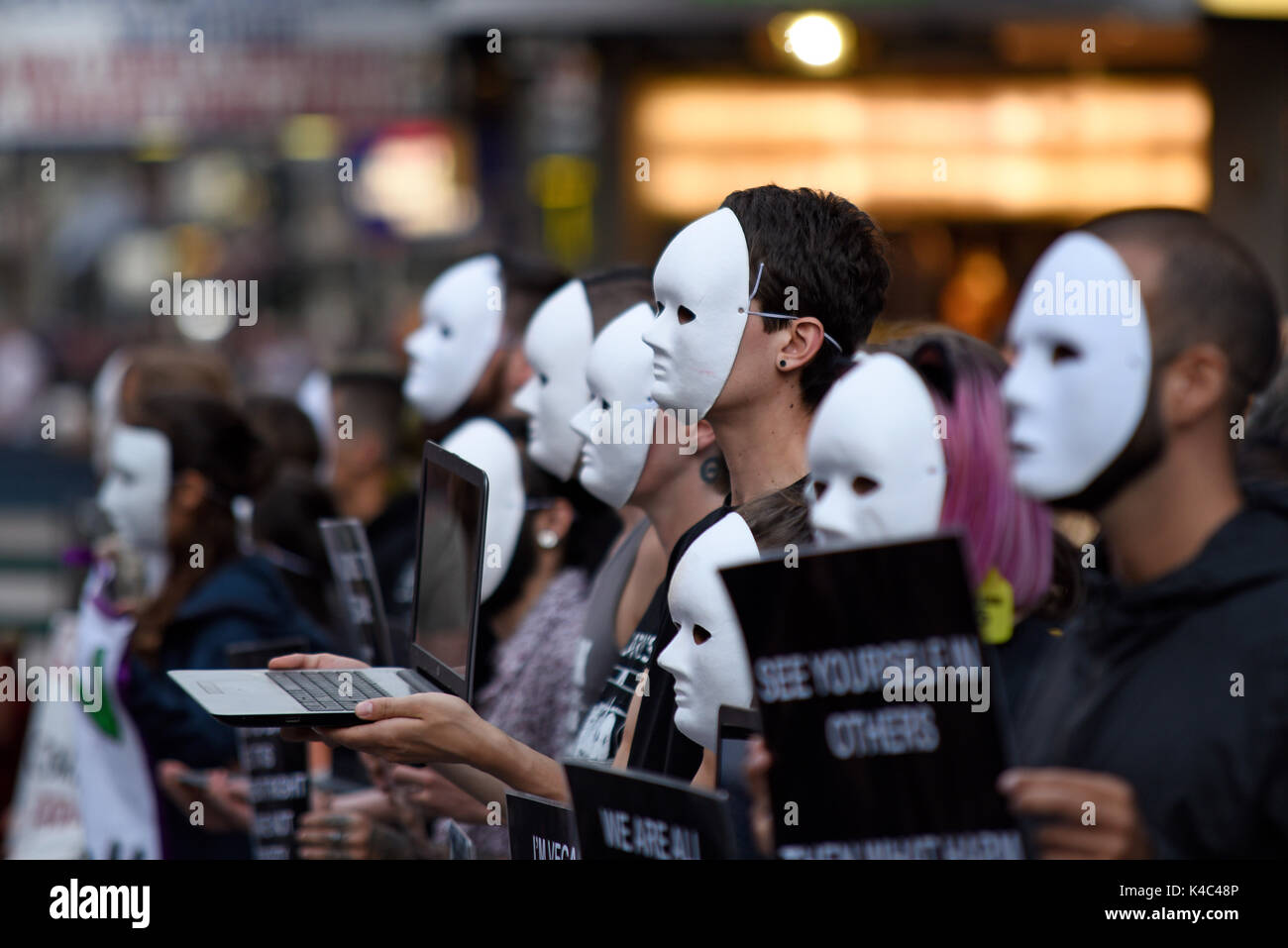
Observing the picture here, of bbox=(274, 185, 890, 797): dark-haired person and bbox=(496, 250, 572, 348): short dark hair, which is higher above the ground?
bbox=(496, 250, 572, 348): short dark hair

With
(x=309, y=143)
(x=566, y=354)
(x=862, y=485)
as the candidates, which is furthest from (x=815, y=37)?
(x=309, y=143)

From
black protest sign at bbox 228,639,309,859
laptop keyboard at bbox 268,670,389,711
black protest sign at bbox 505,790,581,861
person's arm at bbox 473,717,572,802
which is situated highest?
laptop keyboard at bbox 268,670,389,711

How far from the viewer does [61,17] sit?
11.0 metres

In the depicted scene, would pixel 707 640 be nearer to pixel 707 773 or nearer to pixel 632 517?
pixel 707 773

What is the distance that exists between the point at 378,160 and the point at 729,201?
584 inches

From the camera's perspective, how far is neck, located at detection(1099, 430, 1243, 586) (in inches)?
67.0

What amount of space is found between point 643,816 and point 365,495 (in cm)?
370

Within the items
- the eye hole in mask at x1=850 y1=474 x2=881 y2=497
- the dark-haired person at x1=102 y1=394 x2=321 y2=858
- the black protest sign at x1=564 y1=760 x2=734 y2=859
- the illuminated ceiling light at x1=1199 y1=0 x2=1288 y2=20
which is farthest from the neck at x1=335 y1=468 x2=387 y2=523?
the illuminated ceiling light at x1=1199 y1=0 x2=1288 y2=20

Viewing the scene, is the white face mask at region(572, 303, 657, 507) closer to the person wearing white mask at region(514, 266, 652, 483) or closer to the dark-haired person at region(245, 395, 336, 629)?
the person wearing white mask at region(514, 266, 652, 483)

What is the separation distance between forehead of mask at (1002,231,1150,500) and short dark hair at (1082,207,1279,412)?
1.1 inches

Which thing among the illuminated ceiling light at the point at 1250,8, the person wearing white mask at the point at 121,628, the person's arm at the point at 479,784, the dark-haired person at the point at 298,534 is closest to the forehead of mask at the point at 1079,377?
the person's arm at the point at 479,784

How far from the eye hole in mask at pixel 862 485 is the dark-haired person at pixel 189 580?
226 centimetres

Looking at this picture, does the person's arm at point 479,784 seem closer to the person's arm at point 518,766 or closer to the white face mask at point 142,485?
the person's arm at point 518,766
